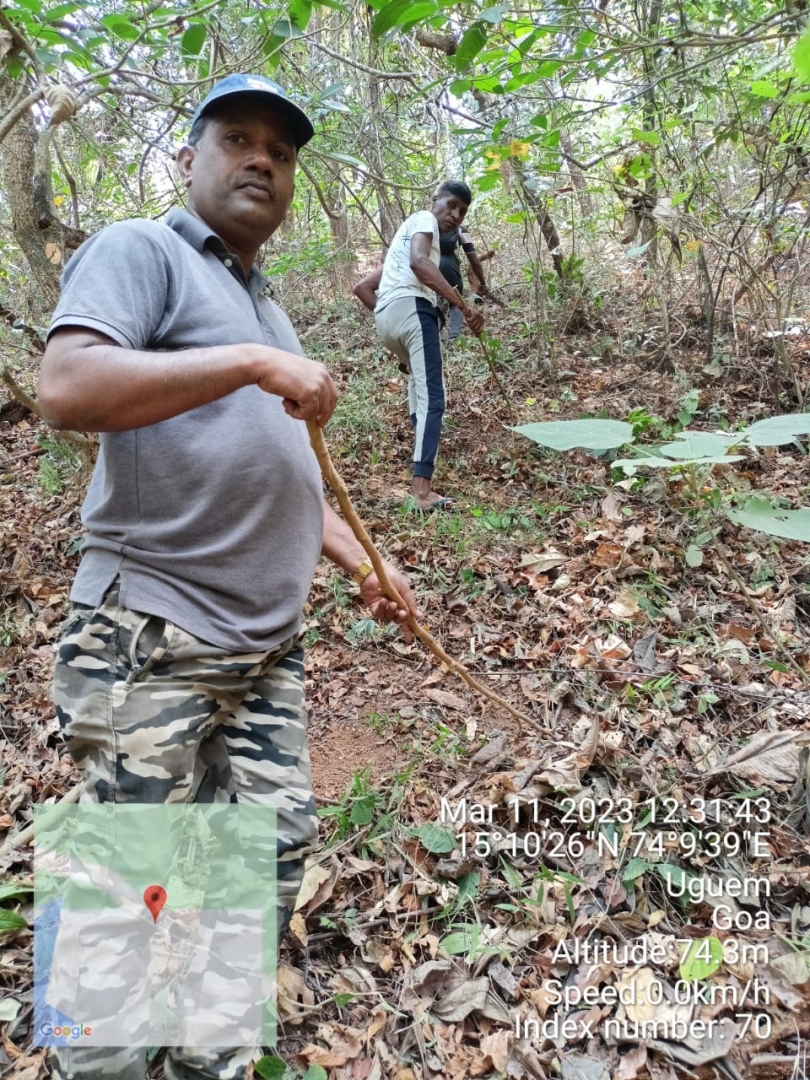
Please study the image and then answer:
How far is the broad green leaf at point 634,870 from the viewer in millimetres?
1943

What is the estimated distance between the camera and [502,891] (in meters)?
2.01

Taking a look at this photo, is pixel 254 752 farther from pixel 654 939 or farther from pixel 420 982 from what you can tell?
pixel 654 939

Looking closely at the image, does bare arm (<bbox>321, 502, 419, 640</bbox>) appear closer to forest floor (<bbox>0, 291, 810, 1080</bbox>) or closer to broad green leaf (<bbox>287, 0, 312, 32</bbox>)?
forest floor (<bbox>0, 291, 810, 1080</bbox>)

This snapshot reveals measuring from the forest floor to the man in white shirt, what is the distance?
0.41 m

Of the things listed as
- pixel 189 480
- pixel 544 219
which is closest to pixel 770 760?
pixel 189 480

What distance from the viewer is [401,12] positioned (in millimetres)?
1896

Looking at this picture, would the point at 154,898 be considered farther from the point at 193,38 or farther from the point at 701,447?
the point at 193,38

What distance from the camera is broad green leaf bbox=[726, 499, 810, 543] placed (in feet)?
4.55

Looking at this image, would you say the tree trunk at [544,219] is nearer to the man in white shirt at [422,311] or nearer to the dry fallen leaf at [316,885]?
the man in white shirt at [422,311]

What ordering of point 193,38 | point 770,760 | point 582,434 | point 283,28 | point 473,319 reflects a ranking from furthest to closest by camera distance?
1. point 473,319
2. point 283,28
3. point 193,38
4. point 770,760
5. point 582,434

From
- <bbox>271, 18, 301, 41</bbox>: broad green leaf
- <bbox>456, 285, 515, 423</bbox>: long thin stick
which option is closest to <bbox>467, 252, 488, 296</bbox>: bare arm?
<bbox>456, 285, 515, 423</bbox>: long thin stick

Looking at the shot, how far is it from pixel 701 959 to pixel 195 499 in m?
1.77

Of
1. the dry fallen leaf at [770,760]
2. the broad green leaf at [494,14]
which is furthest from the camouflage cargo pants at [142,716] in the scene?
the broad green leaf at [494,14]

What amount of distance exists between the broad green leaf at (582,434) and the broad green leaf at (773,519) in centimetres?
31
